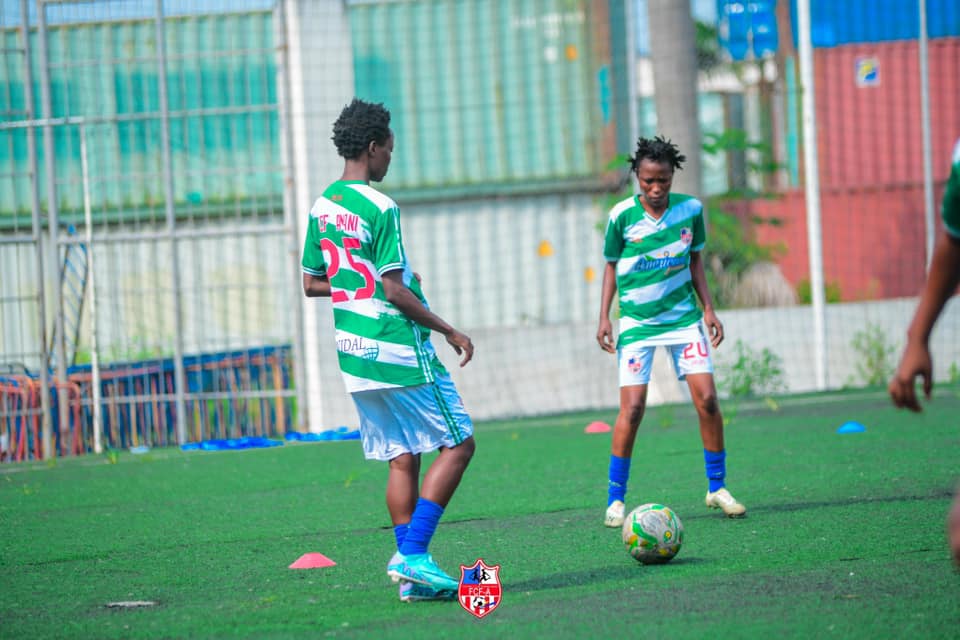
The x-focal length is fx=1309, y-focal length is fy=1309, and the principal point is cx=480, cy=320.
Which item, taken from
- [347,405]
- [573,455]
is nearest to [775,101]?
[347,405]

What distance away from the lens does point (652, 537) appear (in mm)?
5523

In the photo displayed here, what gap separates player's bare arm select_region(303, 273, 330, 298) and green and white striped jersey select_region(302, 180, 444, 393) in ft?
0.82

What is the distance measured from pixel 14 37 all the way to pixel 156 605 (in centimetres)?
1259

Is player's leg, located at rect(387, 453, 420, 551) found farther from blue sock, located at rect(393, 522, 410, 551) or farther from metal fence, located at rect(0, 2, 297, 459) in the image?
metal fence, located at rect(0, 2, 297, 459)

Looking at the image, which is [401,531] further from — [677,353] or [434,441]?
[677,353]

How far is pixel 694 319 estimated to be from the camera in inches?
282

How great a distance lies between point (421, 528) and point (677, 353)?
2585 mm

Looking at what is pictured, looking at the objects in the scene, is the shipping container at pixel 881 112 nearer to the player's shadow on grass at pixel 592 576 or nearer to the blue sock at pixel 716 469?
the blue sock at pixel 716 469

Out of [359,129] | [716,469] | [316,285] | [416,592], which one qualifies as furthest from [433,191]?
[416,592]

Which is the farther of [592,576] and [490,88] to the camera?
[490,88]

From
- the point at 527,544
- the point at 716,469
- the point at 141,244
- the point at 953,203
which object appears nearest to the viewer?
the point at 953,203


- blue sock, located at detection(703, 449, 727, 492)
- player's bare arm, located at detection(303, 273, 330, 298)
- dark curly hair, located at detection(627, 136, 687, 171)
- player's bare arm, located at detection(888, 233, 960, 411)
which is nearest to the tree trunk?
dark curly hair, located at detection(627, 136, 687, 171)

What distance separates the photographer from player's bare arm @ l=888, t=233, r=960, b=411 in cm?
327

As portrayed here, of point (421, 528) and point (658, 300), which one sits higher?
point (658, 300)
